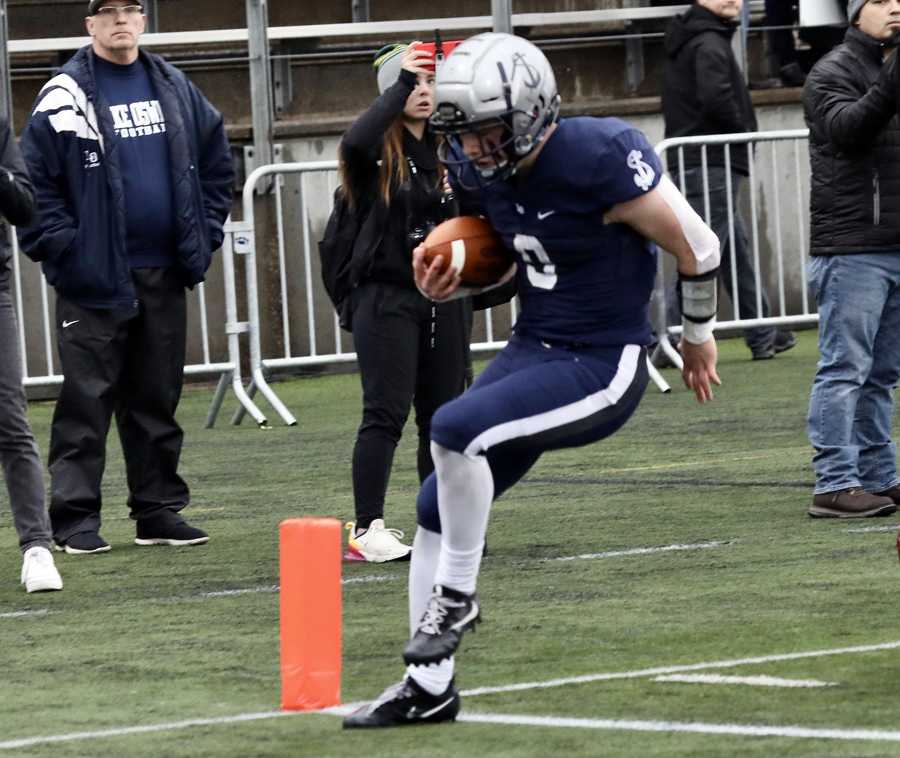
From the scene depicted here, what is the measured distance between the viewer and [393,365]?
8.23 metres

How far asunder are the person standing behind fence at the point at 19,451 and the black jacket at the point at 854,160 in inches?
116

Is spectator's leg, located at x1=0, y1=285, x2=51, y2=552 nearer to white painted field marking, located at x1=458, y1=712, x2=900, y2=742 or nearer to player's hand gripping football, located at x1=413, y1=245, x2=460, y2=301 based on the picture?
player's hand gripping football, located at x1=413, y1=245, x2=460, y2=301

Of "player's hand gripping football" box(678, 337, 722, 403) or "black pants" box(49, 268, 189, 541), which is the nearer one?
"player's hand gripping football" box(678, 337, 722, 403)

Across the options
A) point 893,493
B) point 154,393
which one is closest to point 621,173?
point 893,493

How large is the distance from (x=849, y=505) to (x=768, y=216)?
794cm

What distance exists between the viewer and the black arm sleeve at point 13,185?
25.0 feet

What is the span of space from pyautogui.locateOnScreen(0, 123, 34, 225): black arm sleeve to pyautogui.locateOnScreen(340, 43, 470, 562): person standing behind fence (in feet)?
3.68


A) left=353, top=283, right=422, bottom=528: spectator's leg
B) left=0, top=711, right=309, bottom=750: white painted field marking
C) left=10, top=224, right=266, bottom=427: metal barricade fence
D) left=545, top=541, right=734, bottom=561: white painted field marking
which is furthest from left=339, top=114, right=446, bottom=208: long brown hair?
left=10, top=224, right=266, bottom=427: metal barricade fence

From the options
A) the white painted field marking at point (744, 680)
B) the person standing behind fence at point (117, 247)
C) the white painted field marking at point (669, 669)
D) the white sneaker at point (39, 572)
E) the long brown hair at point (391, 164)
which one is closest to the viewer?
the white painted field marking at point (744, 680)

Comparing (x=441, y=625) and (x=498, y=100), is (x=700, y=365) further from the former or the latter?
(x=441, y=625)

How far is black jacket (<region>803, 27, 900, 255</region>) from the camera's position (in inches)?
339

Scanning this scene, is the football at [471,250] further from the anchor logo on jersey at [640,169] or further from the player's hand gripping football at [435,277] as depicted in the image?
the anchor logo on jersey at [640,169]

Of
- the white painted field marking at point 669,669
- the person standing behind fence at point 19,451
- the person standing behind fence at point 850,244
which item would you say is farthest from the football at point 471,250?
the person standing behind fence at point 850,244

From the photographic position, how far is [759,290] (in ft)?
48.9
